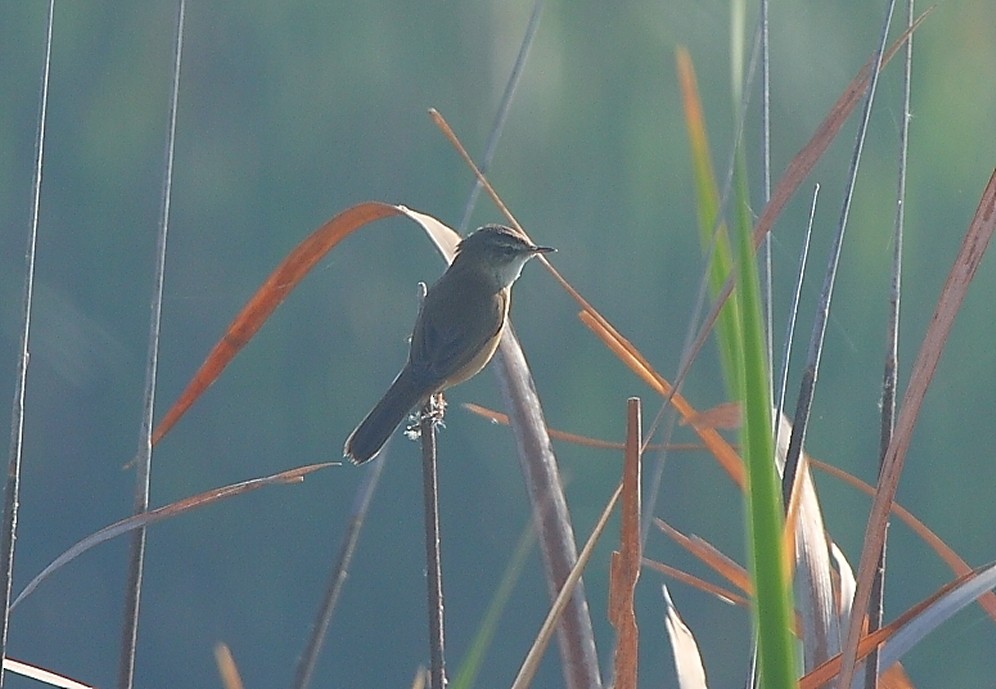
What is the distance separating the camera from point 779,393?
3.94 ft

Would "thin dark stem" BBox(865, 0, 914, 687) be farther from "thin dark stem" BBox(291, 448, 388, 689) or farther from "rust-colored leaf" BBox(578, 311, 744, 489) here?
"thin dark stem" BBox(291, 448, 388, 689)

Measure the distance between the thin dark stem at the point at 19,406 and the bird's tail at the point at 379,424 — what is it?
726mm

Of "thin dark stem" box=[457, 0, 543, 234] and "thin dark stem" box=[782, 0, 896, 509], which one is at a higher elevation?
"thin dark stem" box=[457, 0, 543, 234]

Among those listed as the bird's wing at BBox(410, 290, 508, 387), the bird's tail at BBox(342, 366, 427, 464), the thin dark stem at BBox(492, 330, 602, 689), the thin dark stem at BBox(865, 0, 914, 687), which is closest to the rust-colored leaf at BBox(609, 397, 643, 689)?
the thin dark stem at BBox(492, 330, 602, 689)

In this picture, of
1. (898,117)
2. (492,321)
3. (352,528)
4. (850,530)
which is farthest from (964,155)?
(352,528)

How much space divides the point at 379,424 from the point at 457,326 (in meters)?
0.44

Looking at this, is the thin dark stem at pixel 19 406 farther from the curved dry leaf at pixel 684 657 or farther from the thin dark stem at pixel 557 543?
the curved dry leaf at pixel 684 657

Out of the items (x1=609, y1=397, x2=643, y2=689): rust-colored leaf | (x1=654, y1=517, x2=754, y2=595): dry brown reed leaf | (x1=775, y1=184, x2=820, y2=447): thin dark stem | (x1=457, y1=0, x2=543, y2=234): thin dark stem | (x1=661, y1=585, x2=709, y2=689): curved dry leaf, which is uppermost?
(x1=457, y1=0, x2=543, y2=234): thin dark stem

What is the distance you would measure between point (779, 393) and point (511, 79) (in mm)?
419

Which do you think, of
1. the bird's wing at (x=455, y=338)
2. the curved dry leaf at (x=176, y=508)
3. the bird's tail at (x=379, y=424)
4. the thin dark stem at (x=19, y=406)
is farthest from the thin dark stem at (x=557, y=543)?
the bird's wing at (x=455, y=338)

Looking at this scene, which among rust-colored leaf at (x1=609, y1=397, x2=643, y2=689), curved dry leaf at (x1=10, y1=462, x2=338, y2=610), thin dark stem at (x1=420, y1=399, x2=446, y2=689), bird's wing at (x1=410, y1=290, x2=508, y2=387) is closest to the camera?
rust-colored leaf at (x1=609, y1=397, x2=643, y2=689)

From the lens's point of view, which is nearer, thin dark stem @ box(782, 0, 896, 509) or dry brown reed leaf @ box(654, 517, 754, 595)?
thin dark stem @ box(782, 0, 896, 509)

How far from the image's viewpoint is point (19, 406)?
1182mm

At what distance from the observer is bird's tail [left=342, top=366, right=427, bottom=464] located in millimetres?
1903
